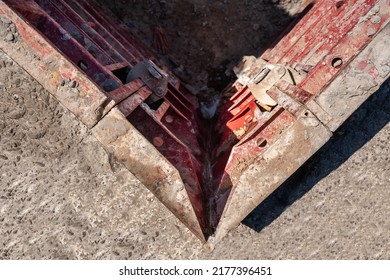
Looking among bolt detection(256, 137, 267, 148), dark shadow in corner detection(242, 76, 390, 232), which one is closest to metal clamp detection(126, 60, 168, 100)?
bolt detection(256, 137, 267, 148)

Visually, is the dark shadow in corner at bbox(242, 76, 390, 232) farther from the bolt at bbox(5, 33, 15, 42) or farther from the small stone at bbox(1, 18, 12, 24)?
the small stone at bbox(1, 18, 12, 24)

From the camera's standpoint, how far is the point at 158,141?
446 cm

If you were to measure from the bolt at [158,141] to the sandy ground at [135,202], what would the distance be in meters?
0.89

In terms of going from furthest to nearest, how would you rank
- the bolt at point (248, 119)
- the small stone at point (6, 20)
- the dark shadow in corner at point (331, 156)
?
the dark shadow in corner at point (331, 156)
the bolt at point (248, 119)
the small stone at point (6, 20)

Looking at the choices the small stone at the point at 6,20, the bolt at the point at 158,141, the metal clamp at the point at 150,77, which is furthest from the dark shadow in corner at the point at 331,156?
the small stone at the point at 6,20

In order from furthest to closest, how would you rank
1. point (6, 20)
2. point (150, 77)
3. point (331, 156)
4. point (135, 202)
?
point (331, 156)
point (135, 202)
point (150, 77)
point (6, 20)

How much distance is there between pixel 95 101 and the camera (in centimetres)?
407

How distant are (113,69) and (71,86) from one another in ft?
2.78

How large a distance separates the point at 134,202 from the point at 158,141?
1.16 metres

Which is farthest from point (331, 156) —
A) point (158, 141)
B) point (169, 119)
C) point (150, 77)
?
point (150, 77)

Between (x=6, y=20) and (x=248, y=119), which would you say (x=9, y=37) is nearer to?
(x=6, y=20)

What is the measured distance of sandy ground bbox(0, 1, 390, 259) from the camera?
5.17 metres

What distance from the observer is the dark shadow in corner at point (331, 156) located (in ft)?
18.1

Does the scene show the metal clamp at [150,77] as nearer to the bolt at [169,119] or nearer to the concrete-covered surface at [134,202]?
the bolt at [169,119]
